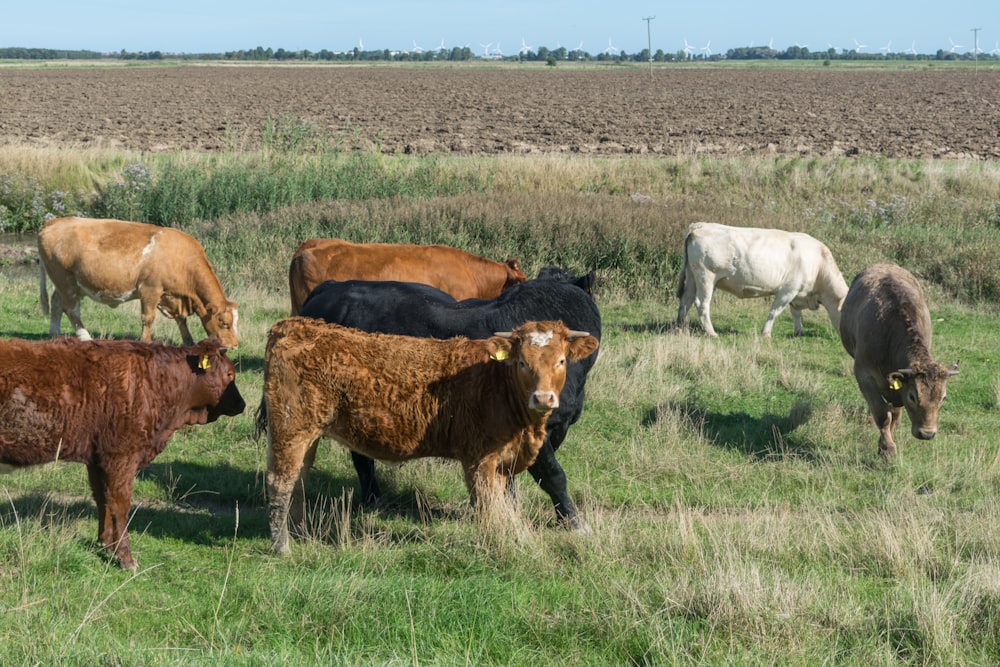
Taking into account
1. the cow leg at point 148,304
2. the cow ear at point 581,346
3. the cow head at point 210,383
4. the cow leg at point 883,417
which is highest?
the cow ear at point 581,346

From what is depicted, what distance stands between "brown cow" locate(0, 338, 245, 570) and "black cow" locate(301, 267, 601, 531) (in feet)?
5.27

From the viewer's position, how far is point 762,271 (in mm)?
13844

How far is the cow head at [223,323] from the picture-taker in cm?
1139

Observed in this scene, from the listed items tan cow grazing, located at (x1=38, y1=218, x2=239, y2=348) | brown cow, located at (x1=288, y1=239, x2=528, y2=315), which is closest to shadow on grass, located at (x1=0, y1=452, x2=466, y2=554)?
brown cow, located at (x1=288, y1=239, x2=528, y2=315)

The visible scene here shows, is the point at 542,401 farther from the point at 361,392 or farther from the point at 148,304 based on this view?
the point at 148,304

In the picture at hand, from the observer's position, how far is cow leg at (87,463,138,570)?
6086mm

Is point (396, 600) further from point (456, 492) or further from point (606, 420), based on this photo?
point (606, 420)

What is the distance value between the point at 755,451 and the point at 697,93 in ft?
181

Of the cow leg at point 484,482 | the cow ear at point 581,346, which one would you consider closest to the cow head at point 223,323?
the cow leg at point 484,482

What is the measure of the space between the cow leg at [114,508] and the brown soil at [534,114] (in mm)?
17518

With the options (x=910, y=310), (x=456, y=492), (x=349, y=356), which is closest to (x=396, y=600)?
(x=349, y=356)

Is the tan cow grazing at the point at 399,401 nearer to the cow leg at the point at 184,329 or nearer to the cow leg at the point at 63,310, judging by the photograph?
the cow leg at the point at 184,329

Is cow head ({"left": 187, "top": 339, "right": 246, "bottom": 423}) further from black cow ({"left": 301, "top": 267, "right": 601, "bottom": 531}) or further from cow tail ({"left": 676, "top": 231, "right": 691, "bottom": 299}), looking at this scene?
cow tail ({"left": 676, "top": 231, "right": 691, "bottom": 299})

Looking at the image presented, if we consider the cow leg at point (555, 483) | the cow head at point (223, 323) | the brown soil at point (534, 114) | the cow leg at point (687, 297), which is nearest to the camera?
the cow leg at point (555, 483)
